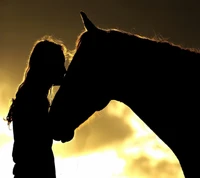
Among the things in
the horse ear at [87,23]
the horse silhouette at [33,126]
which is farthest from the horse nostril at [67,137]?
the horse ear at [87,23]

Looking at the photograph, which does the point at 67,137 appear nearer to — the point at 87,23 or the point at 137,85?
the point at 137,85

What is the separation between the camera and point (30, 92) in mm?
4414

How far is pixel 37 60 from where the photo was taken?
183 inches

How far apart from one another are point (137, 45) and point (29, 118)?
4.80 feet

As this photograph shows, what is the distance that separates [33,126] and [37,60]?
82 cm

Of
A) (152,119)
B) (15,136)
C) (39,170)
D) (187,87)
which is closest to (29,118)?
(15,136)

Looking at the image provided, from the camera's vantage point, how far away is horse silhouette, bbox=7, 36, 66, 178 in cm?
427

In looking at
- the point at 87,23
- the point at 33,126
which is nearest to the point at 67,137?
the point at 33,126

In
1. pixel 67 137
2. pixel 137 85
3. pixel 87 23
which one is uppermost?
pixel 87 23

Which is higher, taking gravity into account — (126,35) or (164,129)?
(126,35)

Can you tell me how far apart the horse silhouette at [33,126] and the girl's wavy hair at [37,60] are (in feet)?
0.04

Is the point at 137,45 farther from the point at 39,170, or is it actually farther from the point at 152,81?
the point at 39,170

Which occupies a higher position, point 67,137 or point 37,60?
point 37,60

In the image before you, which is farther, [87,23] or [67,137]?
[67,137]
